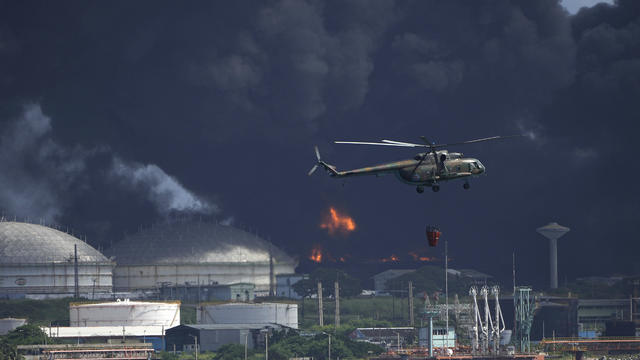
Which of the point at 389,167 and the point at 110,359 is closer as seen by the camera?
the point at 389,167

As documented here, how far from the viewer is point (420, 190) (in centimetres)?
10869

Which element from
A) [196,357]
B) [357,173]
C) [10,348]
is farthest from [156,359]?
[357,173]

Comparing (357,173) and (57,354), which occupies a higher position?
(357,173)

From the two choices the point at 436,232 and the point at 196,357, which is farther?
the point at 196,357

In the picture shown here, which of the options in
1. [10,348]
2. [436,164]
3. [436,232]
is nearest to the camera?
[436,232]

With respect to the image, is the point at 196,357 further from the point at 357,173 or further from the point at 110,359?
the point at 357,173

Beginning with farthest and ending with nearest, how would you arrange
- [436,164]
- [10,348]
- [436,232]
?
[10,348] → [436,164] → [436,232]

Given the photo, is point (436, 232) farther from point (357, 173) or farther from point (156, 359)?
point (156, 359)

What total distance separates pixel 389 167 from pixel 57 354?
4057 inches

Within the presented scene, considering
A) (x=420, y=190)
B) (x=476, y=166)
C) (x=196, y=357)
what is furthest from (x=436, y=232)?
(x=196, y=357)

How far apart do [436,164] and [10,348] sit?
101280mm

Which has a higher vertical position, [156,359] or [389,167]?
[389,167]

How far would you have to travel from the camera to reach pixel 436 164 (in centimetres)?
11069

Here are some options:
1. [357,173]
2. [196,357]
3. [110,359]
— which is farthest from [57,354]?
[357,173]
